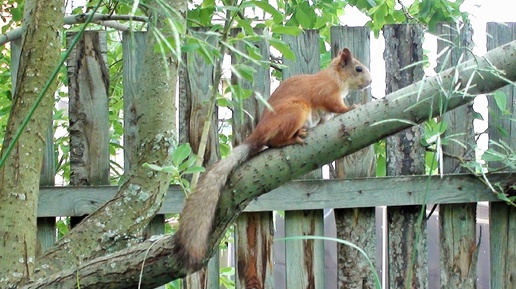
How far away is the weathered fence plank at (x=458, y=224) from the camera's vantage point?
2.95 meters

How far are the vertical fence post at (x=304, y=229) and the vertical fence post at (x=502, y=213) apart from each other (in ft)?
2.40

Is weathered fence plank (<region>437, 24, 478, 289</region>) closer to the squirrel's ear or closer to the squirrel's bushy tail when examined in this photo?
the squirrel's ear

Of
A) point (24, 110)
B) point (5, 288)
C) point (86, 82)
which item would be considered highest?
point (86, 82)

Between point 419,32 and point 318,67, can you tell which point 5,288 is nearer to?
point 318,67

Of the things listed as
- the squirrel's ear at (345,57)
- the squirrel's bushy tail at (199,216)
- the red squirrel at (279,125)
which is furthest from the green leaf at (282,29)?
the squirrel's ear at (345,57)

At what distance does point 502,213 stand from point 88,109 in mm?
1738

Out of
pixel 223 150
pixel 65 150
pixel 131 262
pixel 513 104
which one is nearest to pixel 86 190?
pixel 65 150

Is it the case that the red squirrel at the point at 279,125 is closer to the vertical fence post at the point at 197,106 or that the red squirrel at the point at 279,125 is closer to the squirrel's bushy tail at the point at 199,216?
the squirrel's bushy tail at the point at 199,216

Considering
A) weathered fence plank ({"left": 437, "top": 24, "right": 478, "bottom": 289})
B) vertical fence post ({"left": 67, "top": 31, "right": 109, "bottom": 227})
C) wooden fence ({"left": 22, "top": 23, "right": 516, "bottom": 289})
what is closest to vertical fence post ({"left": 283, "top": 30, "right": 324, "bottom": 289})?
wooden fence ({"left": 22, "top": 23, "right": 516, "bottom": 289})

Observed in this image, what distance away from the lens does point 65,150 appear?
3.08 metres

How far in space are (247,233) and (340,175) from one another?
444 mm

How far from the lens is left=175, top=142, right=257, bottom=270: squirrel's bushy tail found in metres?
1.61

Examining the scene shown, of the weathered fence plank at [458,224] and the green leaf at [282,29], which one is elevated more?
the green leaf at [282,29]

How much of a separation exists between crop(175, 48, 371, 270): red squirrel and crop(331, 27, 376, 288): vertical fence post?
0.10 metres
